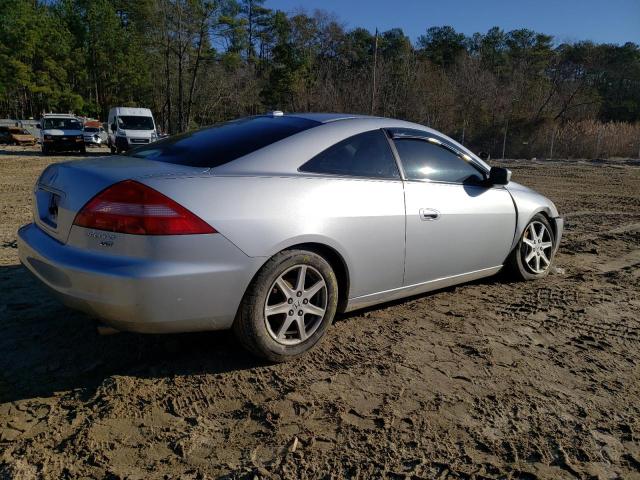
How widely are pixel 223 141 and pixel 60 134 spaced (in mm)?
24515

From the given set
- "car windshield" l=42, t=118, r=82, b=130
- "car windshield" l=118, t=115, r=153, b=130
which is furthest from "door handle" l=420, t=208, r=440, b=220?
"car windshield" l=42, t=118, r=82, b=130

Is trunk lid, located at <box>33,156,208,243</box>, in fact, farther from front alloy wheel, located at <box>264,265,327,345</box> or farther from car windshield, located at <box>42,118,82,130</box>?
car windshield, located at <box>42,118,82,130</box>

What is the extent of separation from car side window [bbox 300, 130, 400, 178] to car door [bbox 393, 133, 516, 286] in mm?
145

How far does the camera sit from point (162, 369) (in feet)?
9.47

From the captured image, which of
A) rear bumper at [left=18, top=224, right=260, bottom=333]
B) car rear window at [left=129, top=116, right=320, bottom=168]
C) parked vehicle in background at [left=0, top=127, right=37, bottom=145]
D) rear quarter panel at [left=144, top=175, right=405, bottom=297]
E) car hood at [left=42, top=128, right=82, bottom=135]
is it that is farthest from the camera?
parked vehicle in background at [left=0, top=127, right=37, bottom=145]

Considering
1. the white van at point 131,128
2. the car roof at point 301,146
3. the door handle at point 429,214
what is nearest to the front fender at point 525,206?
the door handle at point 429,214

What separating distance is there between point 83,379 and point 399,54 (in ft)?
222

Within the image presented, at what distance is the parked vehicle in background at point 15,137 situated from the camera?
35.0 metres

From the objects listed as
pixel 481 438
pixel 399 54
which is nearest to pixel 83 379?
pixel 481 438

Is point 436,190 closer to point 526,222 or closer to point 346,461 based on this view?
point 526,222

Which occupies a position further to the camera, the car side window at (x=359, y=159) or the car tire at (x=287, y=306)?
the car side window at (x=359, y=159)

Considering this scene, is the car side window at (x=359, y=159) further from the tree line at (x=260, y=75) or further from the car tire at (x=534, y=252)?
the tree line at (x=260, y=75)

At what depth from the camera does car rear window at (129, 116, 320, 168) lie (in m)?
3.00

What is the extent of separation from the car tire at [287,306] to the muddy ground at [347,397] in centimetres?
14
